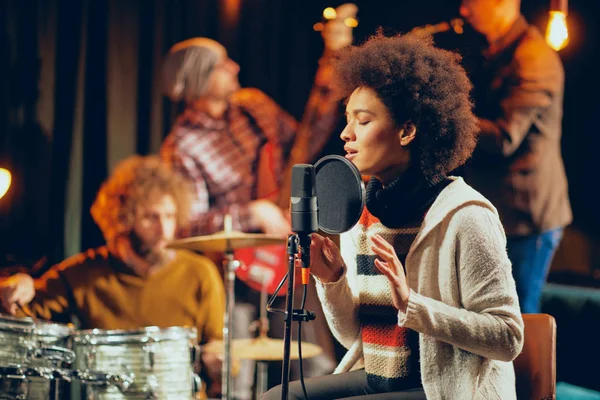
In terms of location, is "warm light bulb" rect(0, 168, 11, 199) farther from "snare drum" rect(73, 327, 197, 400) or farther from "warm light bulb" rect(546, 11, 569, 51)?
"warm light bulb" rect(546, 11, 569, 51)

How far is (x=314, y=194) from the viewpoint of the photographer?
1759 mm

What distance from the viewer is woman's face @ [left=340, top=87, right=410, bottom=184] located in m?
1.99

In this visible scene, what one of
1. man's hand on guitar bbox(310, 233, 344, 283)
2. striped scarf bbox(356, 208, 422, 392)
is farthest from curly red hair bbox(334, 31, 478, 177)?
man's hand on guitar bbox(310, 233, 344, 283)

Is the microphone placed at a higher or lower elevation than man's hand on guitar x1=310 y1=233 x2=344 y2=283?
higher

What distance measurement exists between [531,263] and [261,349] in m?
1.43

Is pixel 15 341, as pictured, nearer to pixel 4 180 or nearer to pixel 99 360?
pixel 99 360

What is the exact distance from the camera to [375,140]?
1987mm

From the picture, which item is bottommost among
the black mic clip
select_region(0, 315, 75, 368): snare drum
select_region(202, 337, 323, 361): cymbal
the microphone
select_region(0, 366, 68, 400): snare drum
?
select_region(202, 337, 323, 361): cymbal

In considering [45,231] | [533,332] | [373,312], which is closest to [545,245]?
[533,332]

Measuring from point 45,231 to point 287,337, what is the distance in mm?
3077

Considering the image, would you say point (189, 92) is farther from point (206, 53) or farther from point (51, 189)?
point (51, 189)

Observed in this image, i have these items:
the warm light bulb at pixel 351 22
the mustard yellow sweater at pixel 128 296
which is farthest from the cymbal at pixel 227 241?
the warm light bulb at pixel 351 22

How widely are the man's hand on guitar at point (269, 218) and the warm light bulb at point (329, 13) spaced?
1.18 metres

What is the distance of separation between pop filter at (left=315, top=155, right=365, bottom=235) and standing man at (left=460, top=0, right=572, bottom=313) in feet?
6.55
